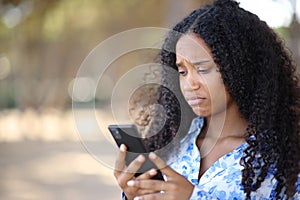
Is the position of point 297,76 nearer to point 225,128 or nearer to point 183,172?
point 225,128

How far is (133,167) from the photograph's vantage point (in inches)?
53.3

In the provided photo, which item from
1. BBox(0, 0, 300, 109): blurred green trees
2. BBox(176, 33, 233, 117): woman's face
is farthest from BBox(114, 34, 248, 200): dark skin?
BBox(0, 0, 300, 109): blurred green trees

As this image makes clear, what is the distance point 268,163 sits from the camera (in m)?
1.55

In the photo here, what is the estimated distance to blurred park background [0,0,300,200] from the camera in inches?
302

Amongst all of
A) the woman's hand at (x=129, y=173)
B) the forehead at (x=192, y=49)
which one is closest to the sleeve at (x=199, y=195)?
the woman's hand at (x=129, y=173)

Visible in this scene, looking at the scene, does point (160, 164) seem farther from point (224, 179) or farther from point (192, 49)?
point (192, 49)

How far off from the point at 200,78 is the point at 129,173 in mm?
325

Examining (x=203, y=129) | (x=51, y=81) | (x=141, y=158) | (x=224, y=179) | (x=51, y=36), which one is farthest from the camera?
(x=51, y=81)

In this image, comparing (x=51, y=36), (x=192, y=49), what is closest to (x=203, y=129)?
(x=192, y=49)

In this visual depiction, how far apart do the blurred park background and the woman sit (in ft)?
7.59

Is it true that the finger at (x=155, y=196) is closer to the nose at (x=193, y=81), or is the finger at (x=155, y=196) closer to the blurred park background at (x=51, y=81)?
the nose at (x=193, y=81)

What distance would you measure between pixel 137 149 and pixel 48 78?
46.7 feet

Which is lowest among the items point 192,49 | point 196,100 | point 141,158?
point 141,158

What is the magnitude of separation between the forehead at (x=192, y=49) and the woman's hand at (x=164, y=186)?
32 cm
